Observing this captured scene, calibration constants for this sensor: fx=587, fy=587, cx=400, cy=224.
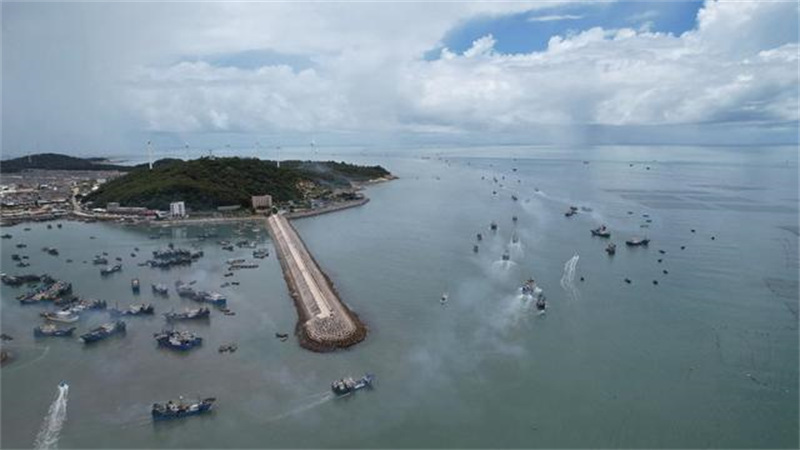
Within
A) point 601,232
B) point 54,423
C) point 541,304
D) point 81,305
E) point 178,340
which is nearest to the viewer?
point 54,423

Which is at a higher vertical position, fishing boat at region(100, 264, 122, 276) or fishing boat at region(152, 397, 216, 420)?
fishing boat at region(100, 264, 122, 276)

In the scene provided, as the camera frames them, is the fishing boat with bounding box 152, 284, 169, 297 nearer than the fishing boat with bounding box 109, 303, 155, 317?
No

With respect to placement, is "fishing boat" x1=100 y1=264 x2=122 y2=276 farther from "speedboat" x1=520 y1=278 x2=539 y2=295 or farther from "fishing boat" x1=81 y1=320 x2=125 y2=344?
"speedboat" x1=520 y1=278 x2=539 y2=295

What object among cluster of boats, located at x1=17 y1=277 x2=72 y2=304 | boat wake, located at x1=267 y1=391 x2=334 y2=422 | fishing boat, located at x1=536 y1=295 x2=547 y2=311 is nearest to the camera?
boat wake, located at x1=267 y1=391 x2=334 y2=422

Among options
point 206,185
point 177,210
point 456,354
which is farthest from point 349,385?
point 206,185

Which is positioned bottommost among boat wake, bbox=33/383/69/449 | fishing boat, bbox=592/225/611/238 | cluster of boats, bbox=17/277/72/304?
boat wake, bbox=33/383/69/449

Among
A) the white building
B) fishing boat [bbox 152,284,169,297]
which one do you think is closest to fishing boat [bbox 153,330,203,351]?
fishing boat [bbox 152,284,169,297]

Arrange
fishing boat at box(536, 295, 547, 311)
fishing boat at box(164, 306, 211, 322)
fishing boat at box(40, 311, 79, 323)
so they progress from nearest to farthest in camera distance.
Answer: fishing boat at box(40, 311, 79, 323) → fishing boat at box(164, 306, 211, 322) → fishing boat at box(536, 295, 547, 311)

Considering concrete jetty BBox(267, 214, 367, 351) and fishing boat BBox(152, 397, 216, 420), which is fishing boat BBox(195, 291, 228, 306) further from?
fishing boat BBox(152, 397, 216, 420)

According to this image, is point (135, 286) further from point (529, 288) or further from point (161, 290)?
point (529, 288)
